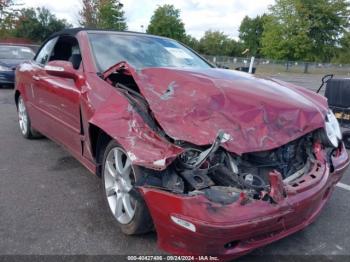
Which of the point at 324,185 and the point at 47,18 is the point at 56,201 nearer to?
the point at 324,185

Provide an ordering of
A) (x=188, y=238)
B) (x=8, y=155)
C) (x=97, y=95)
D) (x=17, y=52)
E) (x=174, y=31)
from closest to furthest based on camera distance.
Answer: (x=188, y=238)
(x=97, y=95)
(x=8, y=155)
(x=17, y=52)
(x=174, y=31)

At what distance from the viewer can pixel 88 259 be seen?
8.28 feet

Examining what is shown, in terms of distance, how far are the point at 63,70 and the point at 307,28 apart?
5043 cm

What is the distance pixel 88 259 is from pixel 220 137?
126 centimetres

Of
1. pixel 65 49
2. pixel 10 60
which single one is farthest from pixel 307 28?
pixel 65 49

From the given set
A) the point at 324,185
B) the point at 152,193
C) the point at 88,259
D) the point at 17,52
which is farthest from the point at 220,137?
the point at 17,52

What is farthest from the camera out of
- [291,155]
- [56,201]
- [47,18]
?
[47,18]

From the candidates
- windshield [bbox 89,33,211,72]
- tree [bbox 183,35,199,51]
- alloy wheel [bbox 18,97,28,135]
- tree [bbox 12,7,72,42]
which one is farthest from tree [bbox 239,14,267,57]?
windshield [bbox 89,33,211,72]

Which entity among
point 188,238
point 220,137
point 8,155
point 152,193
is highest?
point 220,137

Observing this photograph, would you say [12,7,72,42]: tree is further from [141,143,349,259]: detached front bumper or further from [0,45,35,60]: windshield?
[141,143,349,259]: detached front bumper

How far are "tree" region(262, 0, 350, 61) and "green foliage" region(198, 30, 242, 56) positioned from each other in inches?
1230

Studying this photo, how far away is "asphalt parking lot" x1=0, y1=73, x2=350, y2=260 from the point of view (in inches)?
105

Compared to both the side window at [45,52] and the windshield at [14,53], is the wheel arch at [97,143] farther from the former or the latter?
the windshield at [14,53]

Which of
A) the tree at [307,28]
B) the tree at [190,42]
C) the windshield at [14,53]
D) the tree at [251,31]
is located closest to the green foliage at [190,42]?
the tree at [190,42]
